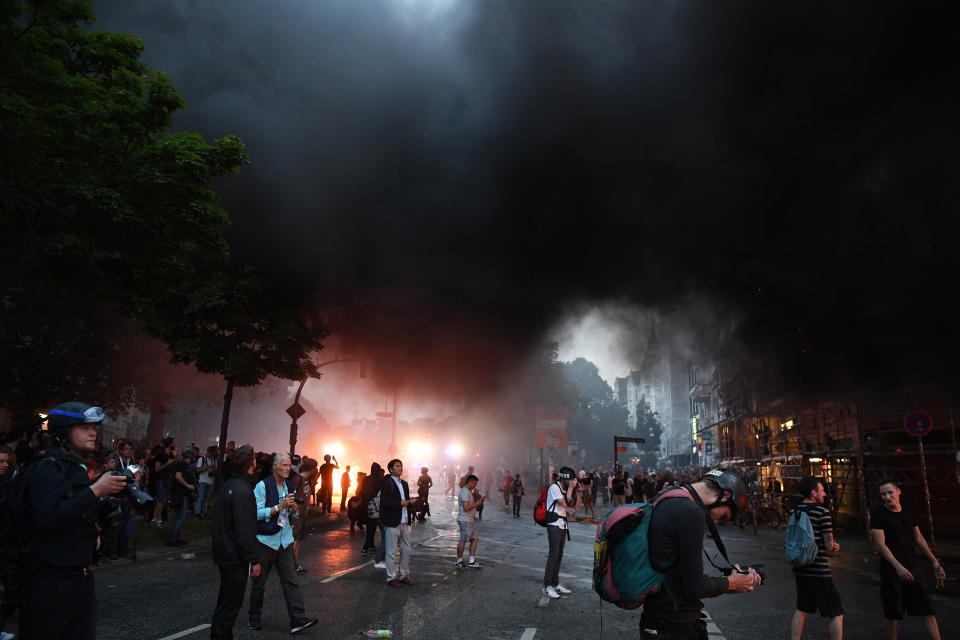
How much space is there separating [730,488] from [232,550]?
359cm

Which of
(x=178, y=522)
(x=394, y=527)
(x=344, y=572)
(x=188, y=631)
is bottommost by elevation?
(x=344, y=572)

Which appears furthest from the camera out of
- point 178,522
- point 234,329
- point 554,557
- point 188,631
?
point 234,329

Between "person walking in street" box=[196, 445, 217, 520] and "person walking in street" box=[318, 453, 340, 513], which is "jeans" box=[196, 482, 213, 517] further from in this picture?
"person walking in street" box=[318, 453, 340, 513]

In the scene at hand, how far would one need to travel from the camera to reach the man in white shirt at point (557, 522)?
7055 mm

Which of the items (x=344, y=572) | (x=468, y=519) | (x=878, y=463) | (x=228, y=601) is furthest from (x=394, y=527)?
(x=878, y=463)

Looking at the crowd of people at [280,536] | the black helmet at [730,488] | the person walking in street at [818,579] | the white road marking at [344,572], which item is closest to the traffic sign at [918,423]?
the crowd of people at [280,536]

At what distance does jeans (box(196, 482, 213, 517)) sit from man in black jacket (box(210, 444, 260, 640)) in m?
10.5

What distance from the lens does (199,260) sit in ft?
45.2

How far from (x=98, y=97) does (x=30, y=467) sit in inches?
374

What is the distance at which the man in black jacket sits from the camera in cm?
420

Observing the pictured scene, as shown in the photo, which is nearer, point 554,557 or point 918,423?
point 554,557

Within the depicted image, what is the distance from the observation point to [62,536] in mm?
2748

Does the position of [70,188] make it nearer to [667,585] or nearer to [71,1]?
[71,1]

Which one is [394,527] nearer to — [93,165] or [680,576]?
[680,576]
